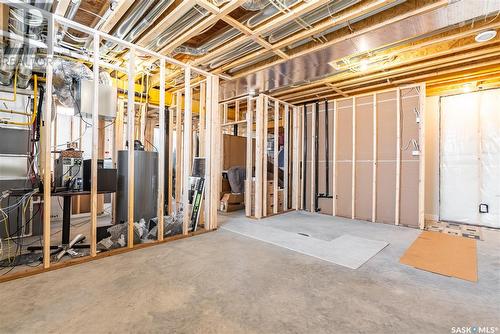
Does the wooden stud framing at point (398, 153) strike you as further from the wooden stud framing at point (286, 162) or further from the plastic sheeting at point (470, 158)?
the wooden stud framing at point (286, 162)

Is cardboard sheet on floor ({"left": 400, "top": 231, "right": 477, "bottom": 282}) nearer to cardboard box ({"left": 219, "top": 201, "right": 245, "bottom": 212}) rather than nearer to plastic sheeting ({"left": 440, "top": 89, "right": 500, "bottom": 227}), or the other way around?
plastic sheeting ({"left": 440, "top": 89, "right": 500, "bottom": 227})

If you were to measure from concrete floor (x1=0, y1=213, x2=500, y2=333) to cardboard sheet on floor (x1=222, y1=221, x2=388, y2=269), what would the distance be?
16cm

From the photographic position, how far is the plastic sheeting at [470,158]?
14.6ft

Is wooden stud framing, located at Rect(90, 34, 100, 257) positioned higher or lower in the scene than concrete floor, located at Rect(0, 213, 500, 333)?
higher

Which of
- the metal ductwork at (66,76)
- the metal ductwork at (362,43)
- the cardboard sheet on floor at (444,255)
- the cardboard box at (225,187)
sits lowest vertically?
the cardboard sheet on floor at (444,255)

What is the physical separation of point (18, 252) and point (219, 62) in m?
3.67

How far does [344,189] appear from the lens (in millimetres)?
5336

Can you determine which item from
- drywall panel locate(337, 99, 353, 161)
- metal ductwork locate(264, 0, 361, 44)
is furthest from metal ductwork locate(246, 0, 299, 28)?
drywall panel locate(337, 99, 353, 161)

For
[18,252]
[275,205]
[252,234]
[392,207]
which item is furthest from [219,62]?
[392,207]

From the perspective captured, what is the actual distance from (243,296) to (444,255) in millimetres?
2638

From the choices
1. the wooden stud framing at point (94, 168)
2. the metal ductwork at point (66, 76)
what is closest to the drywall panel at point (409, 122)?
the wooden stud framing at point (94, 168)

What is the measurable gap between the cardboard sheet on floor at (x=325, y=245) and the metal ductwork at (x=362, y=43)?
2558 mm

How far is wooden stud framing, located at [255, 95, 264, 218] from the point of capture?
198 inches

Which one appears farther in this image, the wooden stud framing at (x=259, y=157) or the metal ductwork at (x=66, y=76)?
the wooden stud framing at (x=259, y=157)
